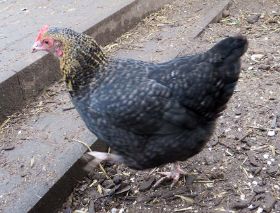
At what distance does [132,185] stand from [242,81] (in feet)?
5.25

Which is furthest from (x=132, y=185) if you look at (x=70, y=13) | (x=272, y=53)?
(x=70, y=13)

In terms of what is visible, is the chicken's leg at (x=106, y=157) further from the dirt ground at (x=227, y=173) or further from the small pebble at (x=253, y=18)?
the small pebble at (x=253, y=18)

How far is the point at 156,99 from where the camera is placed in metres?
2.47

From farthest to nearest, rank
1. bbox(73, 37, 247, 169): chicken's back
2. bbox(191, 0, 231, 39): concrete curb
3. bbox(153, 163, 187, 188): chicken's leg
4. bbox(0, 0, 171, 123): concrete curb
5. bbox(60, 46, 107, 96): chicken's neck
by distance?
bbox(191, 0, 231, 39): concrete curb
bbox(0, 0, 171, 123): concrete curb
bbox(153, 163, 187, 188): chicken's leg
bbox(60, 46, 107, 96): chicken's neck
bbox(73, 37, 247, 169): chicken's back

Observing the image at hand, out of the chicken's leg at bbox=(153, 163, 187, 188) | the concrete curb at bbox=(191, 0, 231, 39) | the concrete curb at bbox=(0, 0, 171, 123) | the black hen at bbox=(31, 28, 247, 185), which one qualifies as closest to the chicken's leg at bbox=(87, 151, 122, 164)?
the black hen at bbox=(31, 28, 247, 185)

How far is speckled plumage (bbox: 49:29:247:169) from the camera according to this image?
247cm

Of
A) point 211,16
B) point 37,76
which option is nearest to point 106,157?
point 37,76

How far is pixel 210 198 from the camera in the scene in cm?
274

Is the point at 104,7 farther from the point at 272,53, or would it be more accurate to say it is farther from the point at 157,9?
the point at 272,53

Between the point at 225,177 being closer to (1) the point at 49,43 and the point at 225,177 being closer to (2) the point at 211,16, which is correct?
(1) the point at 49,43

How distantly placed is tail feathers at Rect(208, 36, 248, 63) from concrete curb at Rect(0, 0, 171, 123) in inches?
69.9

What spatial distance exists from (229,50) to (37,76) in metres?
1.90

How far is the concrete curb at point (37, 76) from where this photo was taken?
11.2ft

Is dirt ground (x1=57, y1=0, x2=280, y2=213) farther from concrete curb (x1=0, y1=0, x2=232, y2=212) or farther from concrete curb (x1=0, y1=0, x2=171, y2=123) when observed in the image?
concrete curb (x1=0, y1=0, x2=171, y2=123)
